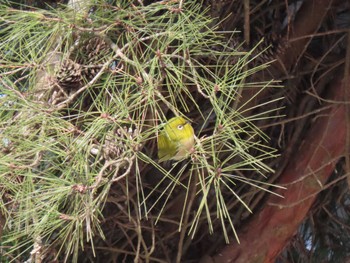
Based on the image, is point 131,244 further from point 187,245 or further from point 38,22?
point 38,22

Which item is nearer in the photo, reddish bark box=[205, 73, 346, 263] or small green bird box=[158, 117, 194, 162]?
small green bird box=[158, 117, 194, 162]

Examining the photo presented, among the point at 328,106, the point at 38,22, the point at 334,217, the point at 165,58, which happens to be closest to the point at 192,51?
the point at 165,58

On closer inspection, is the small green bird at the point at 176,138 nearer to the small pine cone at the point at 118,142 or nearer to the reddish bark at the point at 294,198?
the small pine cone at the point at 118,142

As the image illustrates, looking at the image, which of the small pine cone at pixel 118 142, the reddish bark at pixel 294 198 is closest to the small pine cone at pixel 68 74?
the small pine cone at pixel 118 142

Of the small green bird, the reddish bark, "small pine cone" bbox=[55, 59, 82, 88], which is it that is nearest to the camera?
the small green bird

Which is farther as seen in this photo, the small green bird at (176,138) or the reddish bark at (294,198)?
the reddish bark at (294,198)

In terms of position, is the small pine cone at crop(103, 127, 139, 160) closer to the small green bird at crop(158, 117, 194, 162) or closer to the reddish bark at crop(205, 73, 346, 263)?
the small green bird at crop(158, 117, 194, 162)

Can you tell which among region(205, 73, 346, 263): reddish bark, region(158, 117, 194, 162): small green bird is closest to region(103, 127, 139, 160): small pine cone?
region(158, 117, 194, 162): small green bird
